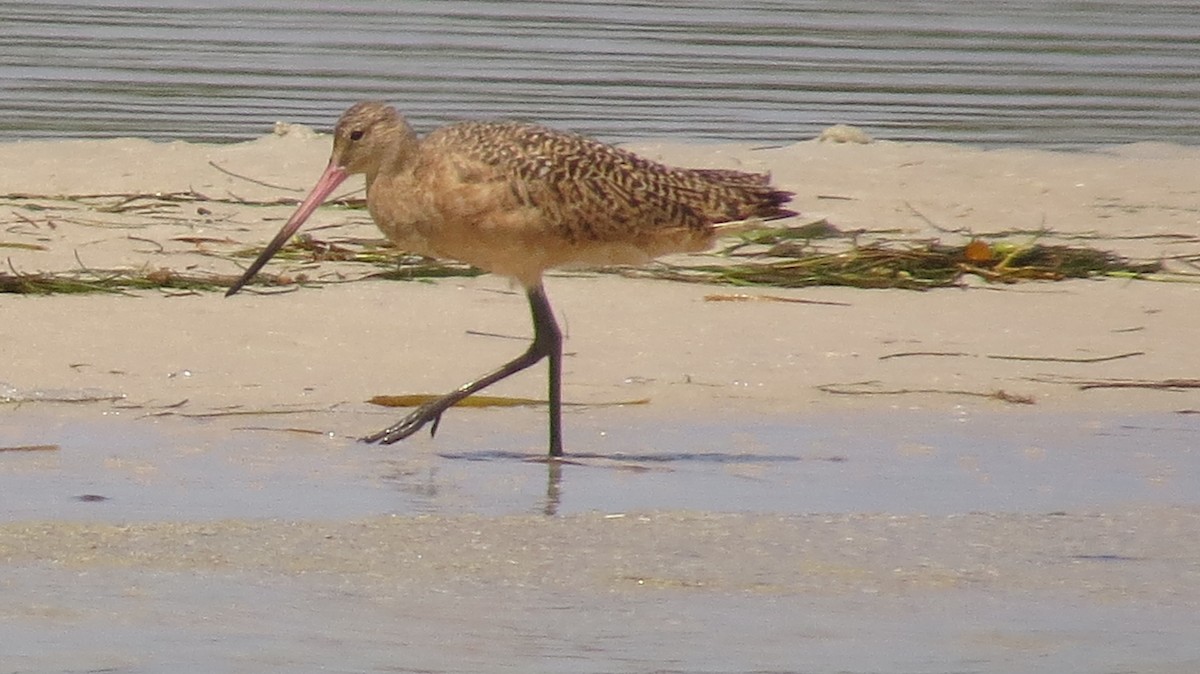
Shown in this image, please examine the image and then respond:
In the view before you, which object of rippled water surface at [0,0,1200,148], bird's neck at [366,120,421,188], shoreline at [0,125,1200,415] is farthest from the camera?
rippled water surface at [0,0,1200,148]

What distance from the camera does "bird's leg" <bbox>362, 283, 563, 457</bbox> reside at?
582 cm

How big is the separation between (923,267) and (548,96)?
5.57 metres

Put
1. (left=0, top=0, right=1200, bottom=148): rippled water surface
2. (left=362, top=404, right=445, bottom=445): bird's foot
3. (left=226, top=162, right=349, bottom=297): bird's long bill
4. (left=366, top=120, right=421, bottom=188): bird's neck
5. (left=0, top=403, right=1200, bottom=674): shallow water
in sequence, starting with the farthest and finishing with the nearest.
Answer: (left=0, top=0, right=1200, bottom=148): rippled water surface < (left=226, top=162, right=349, bottom=297): bird's long bill < (left=366, top=120, right=421, bottom=188): bird's neck < (left=362, top=404, right=445, bottom=445): bird's foot < (left=0, top=403, right=1200, bottom=674): shallow water

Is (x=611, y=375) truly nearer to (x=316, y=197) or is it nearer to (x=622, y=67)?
(x=316, y=197)

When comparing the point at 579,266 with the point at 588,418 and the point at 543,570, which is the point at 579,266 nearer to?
the point at 588,418

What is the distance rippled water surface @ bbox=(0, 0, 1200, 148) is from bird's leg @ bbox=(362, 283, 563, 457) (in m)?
5.66

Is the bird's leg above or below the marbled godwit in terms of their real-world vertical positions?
below

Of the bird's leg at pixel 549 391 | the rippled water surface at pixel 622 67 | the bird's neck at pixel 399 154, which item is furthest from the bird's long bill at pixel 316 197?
the rippled water surface at pixel 622 67

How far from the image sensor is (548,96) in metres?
13.5

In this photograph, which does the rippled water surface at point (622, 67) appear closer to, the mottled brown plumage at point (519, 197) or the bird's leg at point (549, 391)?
the mottled brown plumage at point (519, 197)

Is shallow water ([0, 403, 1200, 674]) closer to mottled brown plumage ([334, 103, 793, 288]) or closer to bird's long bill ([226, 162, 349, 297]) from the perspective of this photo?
mottled brown plumage ([334, 103, 793, 288])

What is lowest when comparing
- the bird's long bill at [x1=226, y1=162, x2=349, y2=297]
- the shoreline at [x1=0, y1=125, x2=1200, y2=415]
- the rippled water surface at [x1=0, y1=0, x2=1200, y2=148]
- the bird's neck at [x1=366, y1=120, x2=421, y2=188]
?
the rippled water surface at [x1=0, y1=0, x2=1200, y2=148]

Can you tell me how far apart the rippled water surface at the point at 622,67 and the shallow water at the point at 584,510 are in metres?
5.88

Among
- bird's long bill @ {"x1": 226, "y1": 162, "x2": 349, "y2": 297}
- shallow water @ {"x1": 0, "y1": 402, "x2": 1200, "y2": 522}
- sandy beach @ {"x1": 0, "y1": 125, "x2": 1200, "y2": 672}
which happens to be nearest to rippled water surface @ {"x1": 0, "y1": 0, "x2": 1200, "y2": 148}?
sandy beach @ {"x1": 0, "y1": 125, "x2": 1200, "y2": 672}
